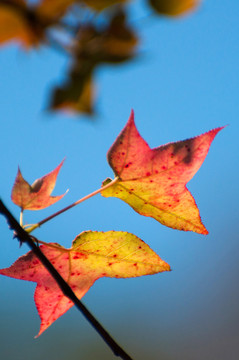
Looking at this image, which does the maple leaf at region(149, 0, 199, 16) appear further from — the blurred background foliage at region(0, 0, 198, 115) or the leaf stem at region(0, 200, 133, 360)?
the leaf stem at region(0, 200, 133, 360)

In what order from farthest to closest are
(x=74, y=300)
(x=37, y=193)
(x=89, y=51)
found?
1. (x=37, y=193)
2. (x=74, y=300)
3. (x=89, y=51)

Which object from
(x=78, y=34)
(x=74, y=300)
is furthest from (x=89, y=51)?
(x=74, y=300)

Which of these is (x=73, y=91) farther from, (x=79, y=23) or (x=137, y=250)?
(x=137, y=250)

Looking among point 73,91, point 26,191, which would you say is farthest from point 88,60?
point 26,191

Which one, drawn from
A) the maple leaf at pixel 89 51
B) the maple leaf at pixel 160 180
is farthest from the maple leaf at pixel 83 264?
the maple leaf at pixel 89 51

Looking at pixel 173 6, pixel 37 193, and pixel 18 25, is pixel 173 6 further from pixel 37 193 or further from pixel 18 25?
pixel 37 193
